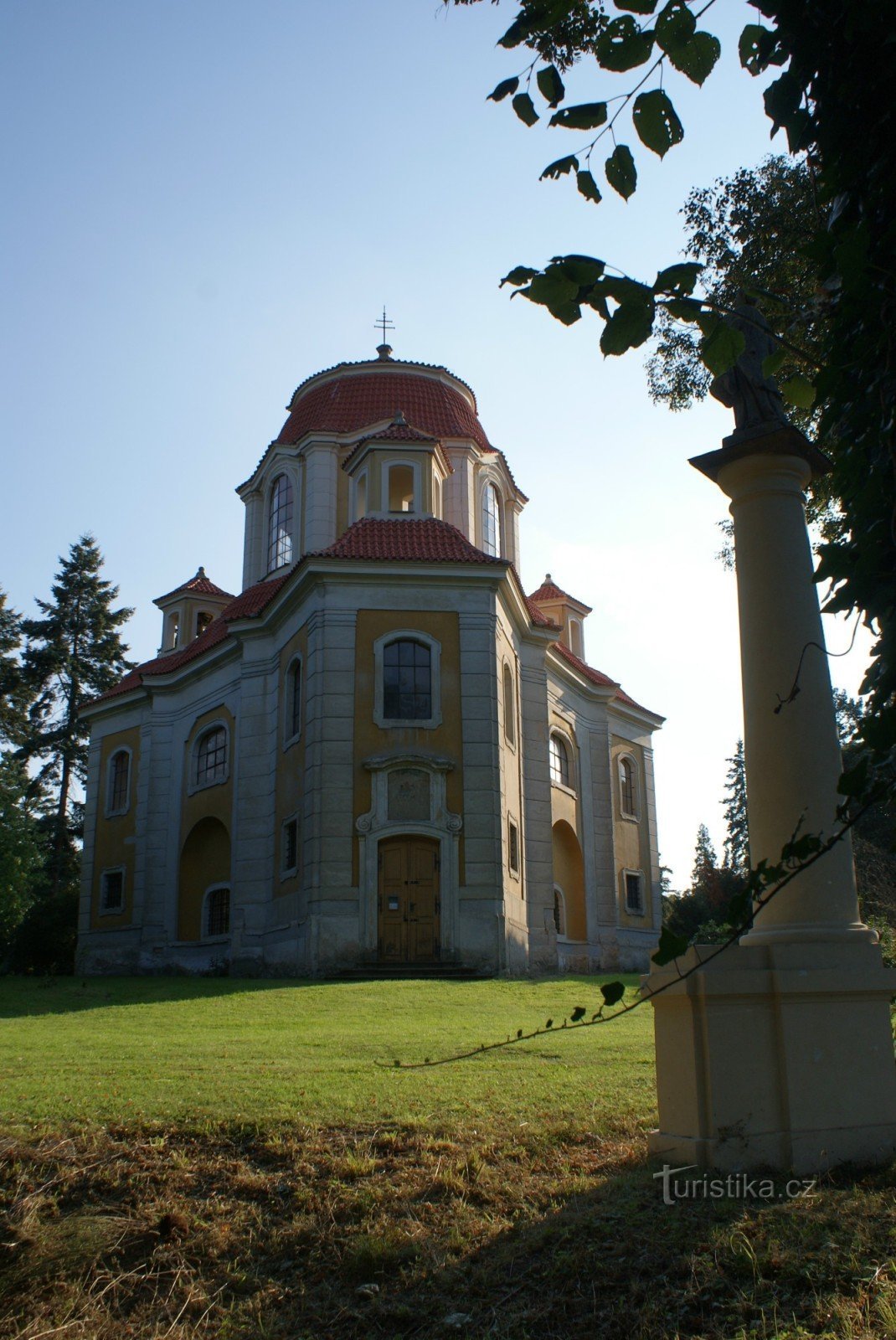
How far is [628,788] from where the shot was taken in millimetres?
36250

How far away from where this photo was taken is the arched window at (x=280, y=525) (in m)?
31.6

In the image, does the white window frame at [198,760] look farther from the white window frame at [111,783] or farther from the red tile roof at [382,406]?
the red tile roof at [382,406]

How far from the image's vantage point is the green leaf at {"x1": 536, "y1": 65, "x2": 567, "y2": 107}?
11.4 ft

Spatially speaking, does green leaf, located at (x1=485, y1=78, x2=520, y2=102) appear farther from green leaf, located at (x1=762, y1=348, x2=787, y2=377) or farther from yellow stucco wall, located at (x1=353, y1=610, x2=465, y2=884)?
yellow stucco wall, located at (x1=353, y1=610, x2=465, y2=884)

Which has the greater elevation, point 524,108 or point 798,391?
point 524,108

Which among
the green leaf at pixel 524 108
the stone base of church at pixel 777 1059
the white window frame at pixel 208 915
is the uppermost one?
the green leaf at pixel 524 108

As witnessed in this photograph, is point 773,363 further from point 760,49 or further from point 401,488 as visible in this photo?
point 401,488

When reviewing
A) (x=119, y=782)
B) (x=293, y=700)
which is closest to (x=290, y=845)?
(x=293, y=700)

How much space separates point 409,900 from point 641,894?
1417cm

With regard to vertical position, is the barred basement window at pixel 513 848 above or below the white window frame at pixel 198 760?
below

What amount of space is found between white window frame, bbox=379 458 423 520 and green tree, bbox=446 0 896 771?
23.2m

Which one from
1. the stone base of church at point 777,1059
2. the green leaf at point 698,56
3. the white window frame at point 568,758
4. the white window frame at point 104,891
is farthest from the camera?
the white window frame at point 104,891

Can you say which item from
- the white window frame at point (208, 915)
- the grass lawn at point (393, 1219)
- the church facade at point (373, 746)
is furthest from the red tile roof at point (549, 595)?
the grass lawn at point (393, 1219)

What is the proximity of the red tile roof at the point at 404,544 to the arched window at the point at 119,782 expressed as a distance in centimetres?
1173
